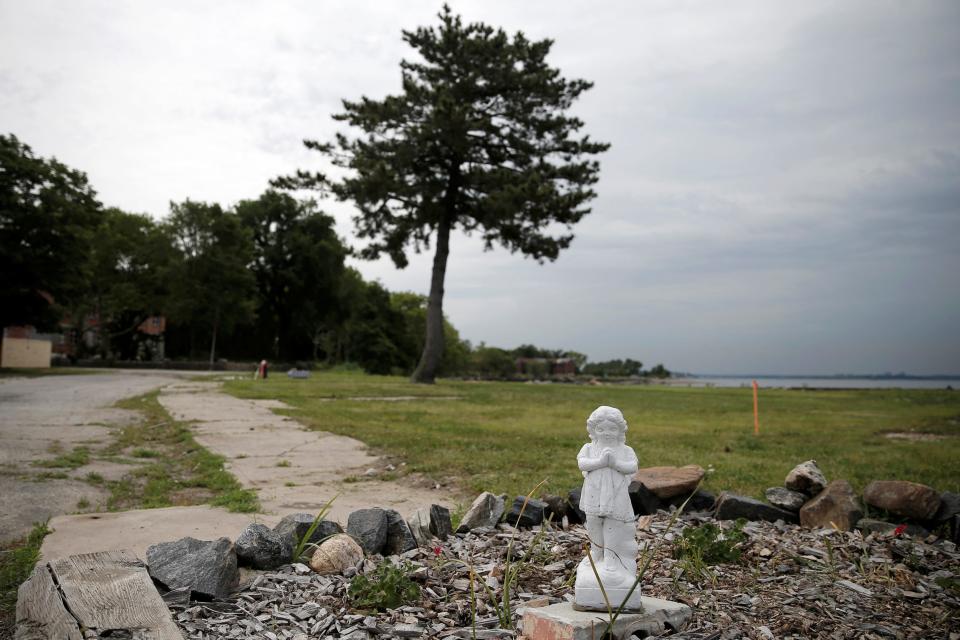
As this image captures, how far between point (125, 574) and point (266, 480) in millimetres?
2968


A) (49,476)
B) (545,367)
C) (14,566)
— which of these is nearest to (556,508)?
(14,566)

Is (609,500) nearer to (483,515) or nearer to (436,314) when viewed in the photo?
(483,515)

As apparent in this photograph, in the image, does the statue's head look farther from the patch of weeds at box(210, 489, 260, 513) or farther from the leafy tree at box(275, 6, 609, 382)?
the leafy tree at box(275, 6, 609, 382)

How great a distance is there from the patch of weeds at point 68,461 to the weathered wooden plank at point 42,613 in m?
3.91

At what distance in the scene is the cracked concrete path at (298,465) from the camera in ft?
16.2

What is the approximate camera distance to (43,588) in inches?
103

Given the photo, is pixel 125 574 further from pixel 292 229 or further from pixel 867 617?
pixel 292 229

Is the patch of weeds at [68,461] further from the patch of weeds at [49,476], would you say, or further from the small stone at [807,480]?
the small stone at [807,480]

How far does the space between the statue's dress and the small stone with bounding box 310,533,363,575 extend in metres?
1.35

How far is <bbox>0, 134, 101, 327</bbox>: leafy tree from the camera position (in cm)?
2597

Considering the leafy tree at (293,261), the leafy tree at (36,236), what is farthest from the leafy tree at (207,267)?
the leafy tree at (36,236)

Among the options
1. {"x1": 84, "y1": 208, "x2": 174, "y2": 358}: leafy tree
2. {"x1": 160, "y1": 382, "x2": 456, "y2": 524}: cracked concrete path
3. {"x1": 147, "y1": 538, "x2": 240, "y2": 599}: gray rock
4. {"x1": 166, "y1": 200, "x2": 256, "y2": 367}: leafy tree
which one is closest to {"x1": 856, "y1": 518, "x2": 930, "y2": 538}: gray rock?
{"x1": 160, "y1": 382, "x2": 456, "y2": 524}: cracked concrete path

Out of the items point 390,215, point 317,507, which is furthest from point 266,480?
point 390,215

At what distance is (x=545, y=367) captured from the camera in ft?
190
